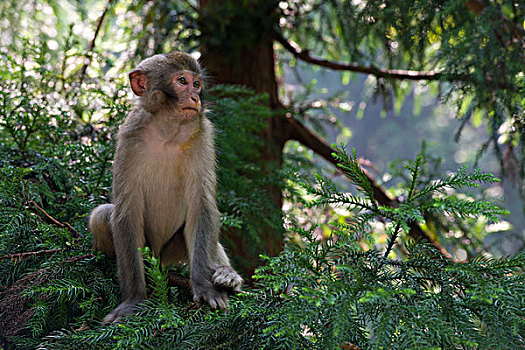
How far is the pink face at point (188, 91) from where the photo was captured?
10.9 feet

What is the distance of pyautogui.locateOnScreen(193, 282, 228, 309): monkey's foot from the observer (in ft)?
9.76

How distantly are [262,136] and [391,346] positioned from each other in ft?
13.6

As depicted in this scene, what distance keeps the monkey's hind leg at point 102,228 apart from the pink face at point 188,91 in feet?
2.60

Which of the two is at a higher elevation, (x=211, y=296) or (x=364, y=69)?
(x=364, y=69)

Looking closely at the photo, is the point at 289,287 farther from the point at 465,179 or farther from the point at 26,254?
the point at 26,254

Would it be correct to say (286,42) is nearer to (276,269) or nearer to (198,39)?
(198,39)

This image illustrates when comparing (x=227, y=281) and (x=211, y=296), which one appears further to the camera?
(x=227, y=281)

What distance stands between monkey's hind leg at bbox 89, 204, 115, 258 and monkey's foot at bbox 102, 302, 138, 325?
469 millimetres

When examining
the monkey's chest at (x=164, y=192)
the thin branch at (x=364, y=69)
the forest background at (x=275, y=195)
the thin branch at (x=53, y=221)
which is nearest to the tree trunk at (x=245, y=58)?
the forest background at (x=275, y=195)

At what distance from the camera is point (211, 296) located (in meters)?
3.01

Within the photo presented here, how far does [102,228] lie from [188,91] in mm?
1045

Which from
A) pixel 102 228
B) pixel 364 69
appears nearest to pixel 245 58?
pixel 364 69

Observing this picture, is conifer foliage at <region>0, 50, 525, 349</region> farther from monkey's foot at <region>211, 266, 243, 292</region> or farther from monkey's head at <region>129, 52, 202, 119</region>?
monkey's head at <region>129, 52, 202, 119</region>

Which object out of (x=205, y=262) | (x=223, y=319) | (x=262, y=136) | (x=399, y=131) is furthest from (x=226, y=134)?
(x=399, y=131)
